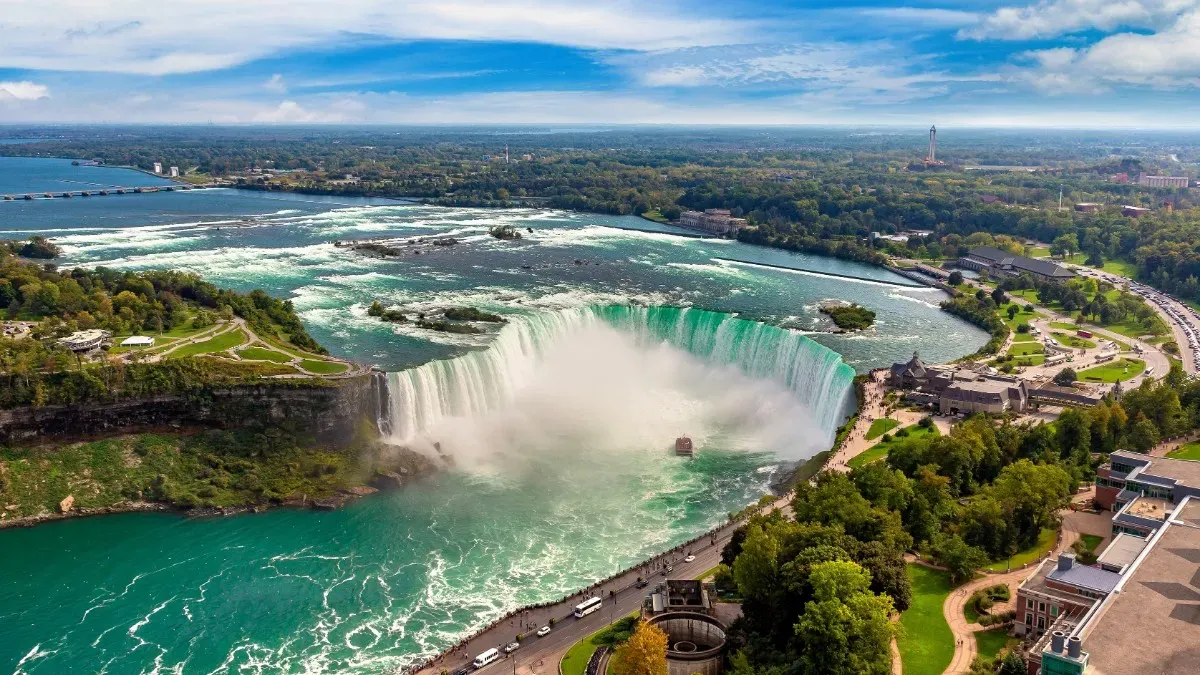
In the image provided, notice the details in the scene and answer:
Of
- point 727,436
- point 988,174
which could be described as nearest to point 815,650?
point 727,436

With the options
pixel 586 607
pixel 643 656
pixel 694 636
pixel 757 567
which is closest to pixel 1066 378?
pixel 757 567

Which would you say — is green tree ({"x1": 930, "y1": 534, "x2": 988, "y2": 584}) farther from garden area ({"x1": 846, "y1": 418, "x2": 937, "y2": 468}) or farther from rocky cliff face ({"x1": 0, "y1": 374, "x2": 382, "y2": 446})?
rocky cliff face ({"x1": 0, "y1": 374, "x2": 382, "y2": 446})

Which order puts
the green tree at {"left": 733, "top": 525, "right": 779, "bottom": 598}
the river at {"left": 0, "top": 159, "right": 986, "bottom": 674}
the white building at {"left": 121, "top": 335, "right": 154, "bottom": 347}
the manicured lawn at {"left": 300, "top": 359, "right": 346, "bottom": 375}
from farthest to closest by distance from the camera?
the white building at {"left": 121, "top": 335, "right": 154, "bottom": 347}
the manicured lawn at {"left": 300, "top": 359, "right": 346, "bottom": 375}
the river at {"left": 0, "top": 159, "right": 986, "bottom": 674}
the green tree at {"left": 733, "top": 525, "right": 779, "bottom": 598}

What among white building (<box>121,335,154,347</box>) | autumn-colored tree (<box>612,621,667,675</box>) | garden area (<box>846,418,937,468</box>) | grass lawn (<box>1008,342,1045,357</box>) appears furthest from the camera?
grass lawn (<box>1008,342,1045,357</box>)

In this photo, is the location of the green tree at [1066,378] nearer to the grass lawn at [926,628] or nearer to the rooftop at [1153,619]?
the rooftop at [1153,619]

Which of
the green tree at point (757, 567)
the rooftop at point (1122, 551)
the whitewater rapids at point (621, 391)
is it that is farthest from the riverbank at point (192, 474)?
the rooftop at point (1122, 551)

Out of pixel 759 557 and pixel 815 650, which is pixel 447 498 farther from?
pixel 815 650

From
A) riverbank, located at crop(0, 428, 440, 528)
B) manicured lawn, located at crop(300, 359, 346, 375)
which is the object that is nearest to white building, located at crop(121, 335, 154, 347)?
riverbank, located at crop(0, 428, 440, 528)
